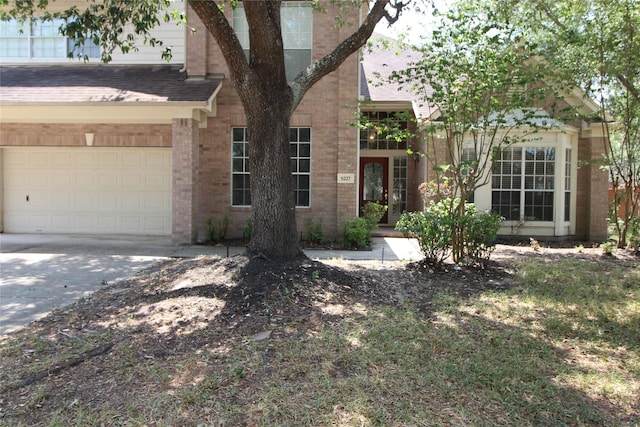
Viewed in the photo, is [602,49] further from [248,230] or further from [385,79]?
[248,230]

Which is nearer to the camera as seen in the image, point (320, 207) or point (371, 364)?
point (371, 364)

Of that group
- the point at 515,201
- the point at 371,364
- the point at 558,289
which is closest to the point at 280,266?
the point at 371,364

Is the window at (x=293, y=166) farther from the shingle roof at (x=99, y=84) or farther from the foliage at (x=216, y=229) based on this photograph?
the shingle roof at (x=99, y=84)

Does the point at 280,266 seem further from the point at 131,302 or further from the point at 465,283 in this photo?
the point at 465,283

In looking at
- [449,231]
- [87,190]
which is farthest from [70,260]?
[449,231]

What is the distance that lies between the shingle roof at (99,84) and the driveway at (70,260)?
3.25 meters

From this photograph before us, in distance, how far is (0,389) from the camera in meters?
3.54

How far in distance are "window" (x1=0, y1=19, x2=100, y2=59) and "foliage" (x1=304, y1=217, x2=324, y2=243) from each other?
750cm

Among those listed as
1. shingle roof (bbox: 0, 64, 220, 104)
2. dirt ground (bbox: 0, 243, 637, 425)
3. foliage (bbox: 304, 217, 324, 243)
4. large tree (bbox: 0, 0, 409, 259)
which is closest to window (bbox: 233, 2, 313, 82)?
shingle roof (bbox: 0, 64, 220, 104)

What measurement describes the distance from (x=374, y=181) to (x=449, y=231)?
326 inches

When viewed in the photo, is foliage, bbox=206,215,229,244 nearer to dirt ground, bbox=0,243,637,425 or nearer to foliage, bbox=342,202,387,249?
foliage, bbox=342,202,387,249

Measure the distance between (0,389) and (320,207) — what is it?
28.1 ft

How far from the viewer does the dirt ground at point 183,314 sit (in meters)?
3.62

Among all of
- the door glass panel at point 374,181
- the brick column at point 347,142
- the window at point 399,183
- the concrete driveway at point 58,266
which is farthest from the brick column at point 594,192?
the concrete driveway at point 58,266
